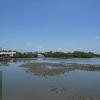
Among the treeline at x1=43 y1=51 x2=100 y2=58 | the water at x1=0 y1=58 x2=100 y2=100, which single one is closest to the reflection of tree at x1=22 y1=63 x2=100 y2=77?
the water at x1=0 y1=58 x2=100 y2=100

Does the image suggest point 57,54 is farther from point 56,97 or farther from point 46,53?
point 56,97

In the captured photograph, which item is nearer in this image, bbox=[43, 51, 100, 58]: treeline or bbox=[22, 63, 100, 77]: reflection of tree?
bbox=[22, 63, 100, 77]: reflection of tree

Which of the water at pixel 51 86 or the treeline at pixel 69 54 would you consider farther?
the treeline at pixel 69 54

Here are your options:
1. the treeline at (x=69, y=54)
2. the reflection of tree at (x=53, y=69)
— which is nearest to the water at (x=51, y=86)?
the reflection of tree at (x=53, y=69)

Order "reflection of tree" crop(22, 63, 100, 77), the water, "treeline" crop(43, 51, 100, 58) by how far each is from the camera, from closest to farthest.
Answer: the water → "reflection of tree" crop(22, 63, 100, 77) → "treeline" crop(43, 51, 100, 58)

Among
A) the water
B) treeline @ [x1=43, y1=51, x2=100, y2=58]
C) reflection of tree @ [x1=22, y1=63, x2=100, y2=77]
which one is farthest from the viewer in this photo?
treeline @ [x1=43, y1=51, x2=100, y2=58]

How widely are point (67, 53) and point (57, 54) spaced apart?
847 centimetres

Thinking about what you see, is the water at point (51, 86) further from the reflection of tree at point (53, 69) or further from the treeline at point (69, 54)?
the treeline at point (69, 54)

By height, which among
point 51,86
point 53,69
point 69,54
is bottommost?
point 69,54

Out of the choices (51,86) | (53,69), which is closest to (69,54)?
(53,69)

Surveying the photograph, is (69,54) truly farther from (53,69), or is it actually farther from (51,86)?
(51,86)

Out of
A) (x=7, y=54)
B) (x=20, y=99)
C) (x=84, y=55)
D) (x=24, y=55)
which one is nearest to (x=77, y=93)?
(x=20, y=99)

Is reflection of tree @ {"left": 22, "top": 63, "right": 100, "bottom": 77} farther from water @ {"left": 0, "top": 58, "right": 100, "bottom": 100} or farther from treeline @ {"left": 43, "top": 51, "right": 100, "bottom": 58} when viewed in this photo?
treeline @ {"left": 43, "top": 51, "right": 100, "bottom": 58}

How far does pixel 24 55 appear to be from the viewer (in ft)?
418
